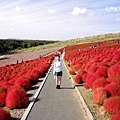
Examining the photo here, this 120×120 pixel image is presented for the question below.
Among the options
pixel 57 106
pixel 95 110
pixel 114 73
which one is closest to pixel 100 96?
pixel 95 110

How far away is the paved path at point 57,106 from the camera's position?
12.1 metres

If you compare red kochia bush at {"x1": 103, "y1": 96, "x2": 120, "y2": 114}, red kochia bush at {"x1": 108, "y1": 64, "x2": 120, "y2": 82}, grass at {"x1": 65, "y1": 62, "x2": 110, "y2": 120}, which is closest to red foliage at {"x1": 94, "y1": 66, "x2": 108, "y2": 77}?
red kochia bush at {"x1": 108, "y1": 64, "x2": 120, "y2": 82}

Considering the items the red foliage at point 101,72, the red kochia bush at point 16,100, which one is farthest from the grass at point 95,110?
the red kochia bush at point 16,100

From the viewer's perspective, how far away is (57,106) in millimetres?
13898

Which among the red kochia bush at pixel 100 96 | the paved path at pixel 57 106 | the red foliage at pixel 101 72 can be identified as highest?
the red foliage at pixel 101 72

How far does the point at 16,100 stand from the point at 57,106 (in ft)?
7.03

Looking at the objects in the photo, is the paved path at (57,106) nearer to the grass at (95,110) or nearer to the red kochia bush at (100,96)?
the grass at (95,110)

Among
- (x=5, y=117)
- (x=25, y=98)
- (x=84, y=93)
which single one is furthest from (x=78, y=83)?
(x=5, y=117)

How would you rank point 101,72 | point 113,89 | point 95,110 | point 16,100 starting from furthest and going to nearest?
point 101,72
point 16,100
point 113,89
point 95,110

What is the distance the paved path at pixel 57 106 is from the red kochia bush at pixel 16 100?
2.11 ft

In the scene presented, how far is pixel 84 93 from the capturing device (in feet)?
56.5

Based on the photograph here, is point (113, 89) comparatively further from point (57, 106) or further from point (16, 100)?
point (16, 100)

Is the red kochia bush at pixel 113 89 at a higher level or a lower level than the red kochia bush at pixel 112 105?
higher

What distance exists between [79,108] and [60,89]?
5.67m
